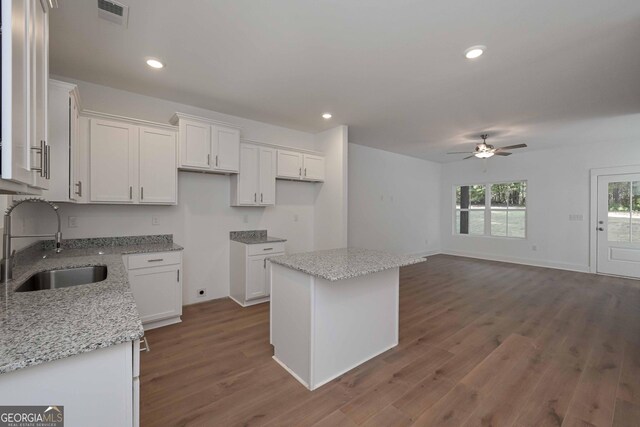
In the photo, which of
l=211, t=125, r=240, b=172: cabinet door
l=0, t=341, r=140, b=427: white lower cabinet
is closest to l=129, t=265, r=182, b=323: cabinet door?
l=211, t=125, r=240, b=172: cabinet door

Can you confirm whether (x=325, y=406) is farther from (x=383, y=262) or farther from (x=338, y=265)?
(x=383, y=262)

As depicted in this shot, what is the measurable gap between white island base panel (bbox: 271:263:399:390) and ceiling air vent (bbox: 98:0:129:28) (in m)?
2.14

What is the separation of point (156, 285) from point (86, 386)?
2.21 m

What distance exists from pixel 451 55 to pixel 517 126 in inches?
113

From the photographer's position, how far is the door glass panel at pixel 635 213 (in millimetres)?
5062

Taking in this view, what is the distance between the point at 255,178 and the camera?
3.91 meters

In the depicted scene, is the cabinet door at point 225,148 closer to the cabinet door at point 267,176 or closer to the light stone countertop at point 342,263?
the cabinet door at point 267,176

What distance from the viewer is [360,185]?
590cm

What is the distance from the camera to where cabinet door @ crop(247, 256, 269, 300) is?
3.61m

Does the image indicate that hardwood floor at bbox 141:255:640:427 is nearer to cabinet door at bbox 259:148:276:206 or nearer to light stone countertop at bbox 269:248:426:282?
light stone countertop at bbox 269:248:426:282

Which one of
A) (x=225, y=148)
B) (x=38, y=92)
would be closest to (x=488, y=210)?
(x=225, y=148)

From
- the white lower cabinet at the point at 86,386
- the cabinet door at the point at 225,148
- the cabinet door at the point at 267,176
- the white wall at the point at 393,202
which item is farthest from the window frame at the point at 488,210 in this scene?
the white lower cabinet at the point at 86,386

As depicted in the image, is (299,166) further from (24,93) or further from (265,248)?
(24,93)

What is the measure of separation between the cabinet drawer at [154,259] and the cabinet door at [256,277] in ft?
2.90
